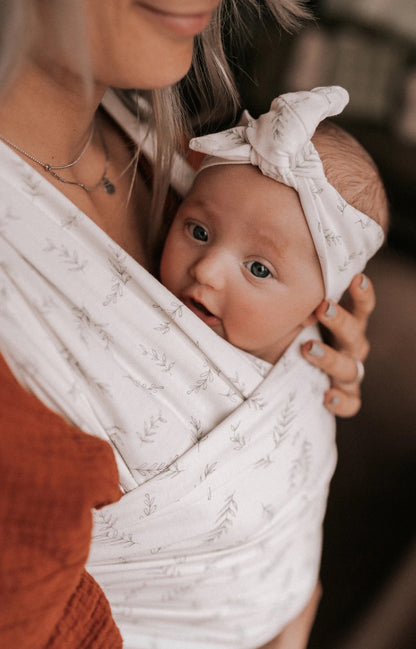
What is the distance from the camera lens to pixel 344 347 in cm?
102

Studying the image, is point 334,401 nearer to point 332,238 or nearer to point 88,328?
point 332,238

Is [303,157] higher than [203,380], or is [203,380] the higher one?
[303,157]

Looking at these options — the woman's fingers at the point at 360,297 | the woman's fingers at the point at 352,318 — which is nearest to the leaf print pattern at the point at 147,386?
the woman's fingers at the point at 352,318

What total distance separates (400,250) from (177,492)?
3.06 feet

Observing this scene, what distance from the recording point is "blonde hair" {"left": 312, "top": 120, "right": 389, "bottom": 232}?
31.0 inches

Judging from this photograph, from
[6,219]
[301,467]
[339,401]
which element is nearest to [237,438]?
[301,467]

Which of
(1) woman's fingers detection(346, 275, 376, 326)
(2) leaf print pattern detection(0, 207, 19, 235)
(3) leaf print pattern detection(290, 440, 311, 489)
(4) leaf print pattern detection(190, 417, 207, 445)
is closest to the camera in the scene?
(2) leaf print pattern detection(0, 207, 19, 235)

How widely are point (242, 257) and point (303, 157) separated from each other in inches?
5.9

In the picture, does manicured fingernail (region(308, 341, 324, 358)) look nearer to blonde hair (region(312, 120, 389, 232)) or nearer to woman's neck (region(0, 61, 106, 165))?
blonde hair (region(312, 120, 389, 232))

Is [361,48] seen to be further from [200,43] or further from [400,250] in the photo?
[400,250]

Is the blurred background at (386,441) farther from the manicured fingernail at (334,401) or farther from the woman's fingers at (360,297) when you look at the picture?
the manicured fingernail at (334,401)

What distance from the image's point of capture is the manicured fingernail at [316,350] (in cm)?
90

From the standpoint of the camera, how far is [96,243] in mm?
708

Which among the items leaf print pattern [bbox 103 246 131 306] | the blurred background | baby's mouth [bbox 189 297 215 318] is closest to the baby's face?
baby's mouth [bbox 189 297 215 318]
